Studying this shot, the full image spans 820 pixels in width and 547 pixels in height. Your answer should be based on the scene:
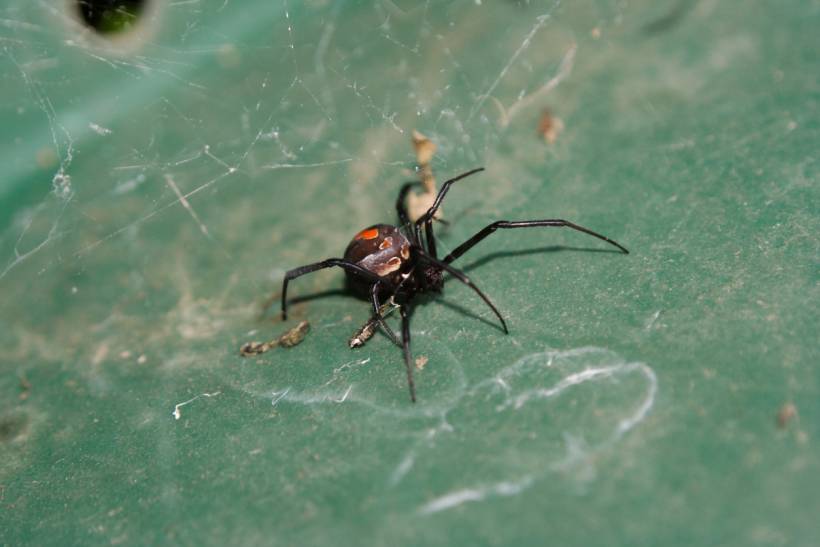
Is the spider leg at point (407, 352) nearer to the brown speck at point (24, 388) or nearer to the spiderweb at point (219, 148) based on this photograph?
the spiderweb at point (219, 148)

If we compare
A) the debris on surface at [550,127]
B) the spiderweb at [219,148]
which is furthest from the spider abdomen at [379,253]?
the debris on surface at [550,127]

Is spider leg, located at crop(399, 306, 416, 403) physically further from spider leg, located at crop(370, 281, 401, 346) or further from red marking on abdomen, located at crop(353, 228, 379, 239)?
red marking on abdomen, located at crop(353, 228, 379, 239)

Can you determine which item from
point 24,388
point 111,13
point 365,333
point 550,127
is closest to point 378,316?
point 365,333

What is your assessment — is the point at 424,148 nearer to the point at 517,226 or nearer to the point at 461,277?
the point at 517,226

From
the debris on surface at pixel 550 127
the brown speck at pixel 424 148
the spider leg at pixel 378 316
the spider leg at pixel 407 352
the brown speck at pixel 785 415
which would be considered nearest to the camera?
the brown speck at pixel 785 415

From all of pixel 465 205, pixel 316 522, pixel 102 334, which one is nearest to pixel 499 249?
pixel 465 205

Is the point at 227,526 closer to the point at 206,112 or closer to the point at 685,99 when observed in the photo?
the point at 206,112
